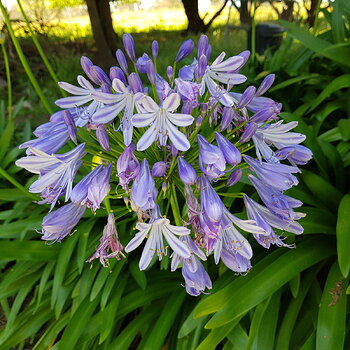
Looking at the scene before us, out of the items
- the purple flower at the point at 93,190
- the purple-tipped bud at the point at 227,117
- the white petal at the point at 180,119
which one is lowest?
the purple flower at the point at 93,190

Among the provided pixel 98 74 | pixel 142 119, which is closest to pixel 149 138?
pixel 142 119

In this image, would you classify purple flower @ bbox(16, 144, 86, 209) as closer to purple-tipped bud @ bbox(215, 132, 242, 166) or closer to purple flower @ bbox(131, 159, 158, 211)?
purple flower @ bbox(131, 159, 158, 211)

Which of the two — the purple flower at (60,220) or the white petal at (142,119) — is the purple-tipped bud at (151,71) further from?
the purple flower at (60,220)

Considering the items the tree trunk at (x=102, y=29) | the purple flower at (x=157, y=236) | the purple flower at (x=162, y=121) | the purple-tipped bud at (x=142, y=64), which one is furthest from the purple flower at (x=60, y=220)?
the tree trunk at (x=102, y=29)

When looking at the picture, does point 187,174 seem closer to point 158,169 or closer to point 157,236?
point 158,169

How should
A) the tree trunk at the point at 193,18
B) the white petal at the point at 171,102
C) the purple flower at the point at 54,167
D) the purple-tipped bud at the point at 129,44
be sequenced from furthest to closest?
the tree trunk at the point at 193,18, the purple-tipped bud at the point at 129,44, the purple flower at the point at 54,167, the white petal at the point at 171,102

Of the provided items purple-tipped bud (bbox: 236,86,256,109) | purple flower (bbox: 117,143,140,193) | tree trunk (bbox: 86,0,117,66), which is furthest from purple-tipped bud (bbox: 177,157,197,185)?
tree trunk (bbox: 86,0,117,66)
